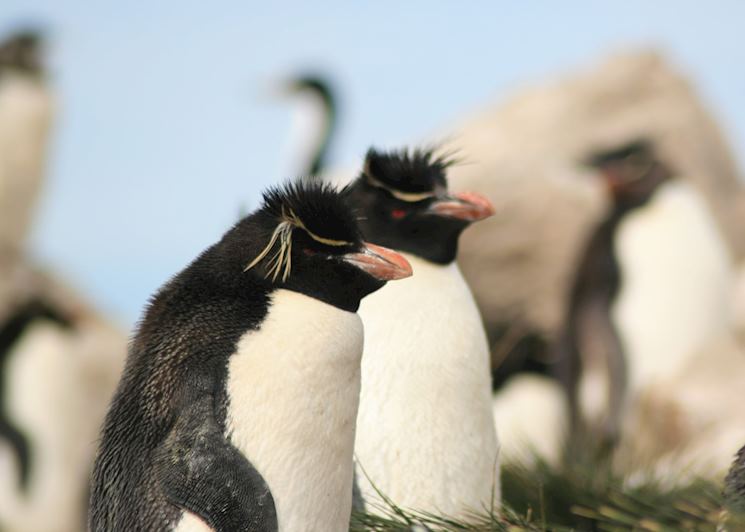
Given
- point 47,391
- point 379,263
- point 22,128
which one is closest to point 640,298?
point 47,391

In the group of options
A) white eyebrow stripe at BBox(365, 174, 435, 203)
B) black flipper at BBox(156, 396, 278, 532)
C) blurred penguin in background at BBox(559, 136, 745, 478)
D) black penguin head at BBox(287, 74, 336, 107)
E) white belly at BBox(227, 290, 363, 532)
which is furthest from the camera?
black penguin head at BBox(287, 74, 336, 107)

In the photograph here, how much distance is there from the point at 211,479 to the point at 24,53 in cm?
1449

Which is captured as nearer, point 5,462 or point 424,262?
point 424,262

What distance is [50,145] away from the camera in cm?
1644

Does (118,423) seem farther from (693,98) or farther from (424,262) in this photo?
(693,98)

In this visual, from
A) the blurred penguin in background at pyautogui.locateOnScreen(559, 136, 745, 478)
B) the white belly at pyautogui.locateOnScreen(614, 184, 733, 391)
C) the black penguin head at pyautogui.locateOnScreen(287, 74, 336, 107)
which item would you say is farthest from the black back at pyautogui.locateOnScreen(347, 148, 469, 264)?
the black penguin head at pyautogui.locateOnScreen(287, 74, 336, 107)

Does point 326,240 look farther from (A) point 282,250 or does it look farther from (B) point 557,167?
(B) point 557,167

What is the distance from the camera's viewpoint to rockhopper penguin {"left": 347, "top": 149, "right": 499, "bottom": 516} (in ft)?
13.0

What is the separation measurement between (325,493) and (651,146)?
834 centimetres

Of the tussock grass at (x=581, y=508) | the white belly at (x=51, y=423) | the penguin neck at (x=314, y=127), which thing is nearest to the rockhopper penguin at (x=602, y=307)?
the tussock grass at (x=581, y=508)

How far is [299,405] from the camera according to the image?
10.6 ft

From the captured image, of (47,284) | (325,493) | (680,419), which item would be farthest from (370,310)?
(47,284)

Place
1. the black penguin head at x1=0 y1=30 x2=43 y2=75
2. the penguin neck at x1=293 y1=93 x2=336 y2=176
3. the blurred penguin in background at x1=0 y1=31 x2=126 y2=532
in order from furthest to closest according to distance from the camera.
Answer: the penguin neck at x1=293 y1=93 x2=336 y2=176 → the black penguin head at x1=0 y1=30 x2=43 y2=75 → the blurred penguin in background at x1=0 y1=31 x2=126 y2=532

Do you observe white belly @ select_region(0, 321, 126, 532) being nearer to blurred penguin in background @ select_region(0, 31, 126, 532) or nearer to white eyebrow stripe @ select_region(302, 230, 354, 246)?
blurred penguin in background @ select_region(0, 31, 126, 532)
